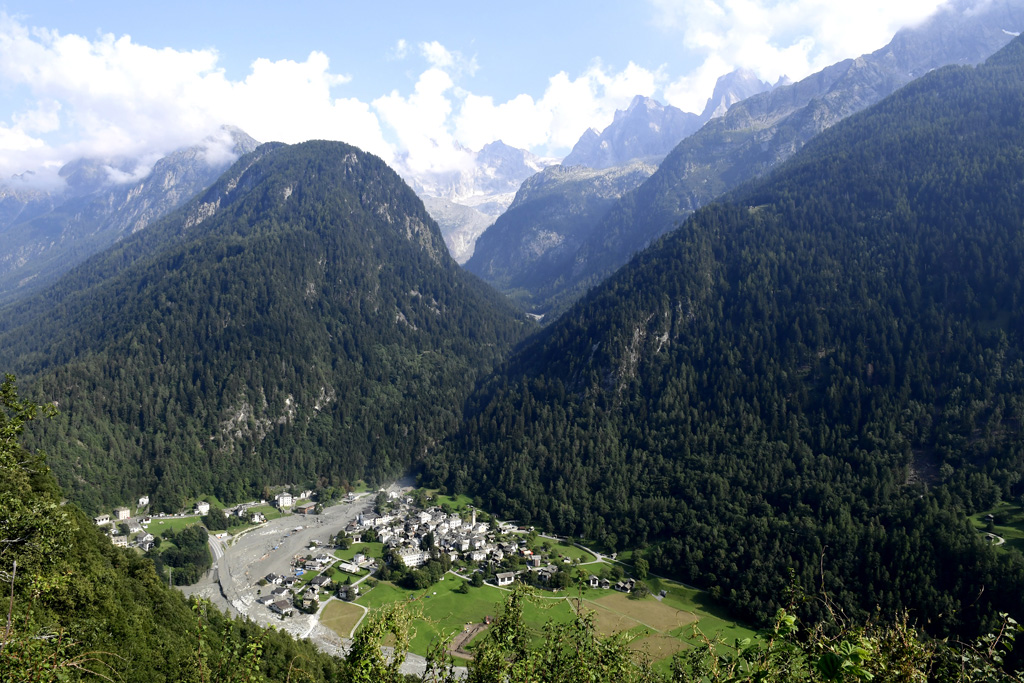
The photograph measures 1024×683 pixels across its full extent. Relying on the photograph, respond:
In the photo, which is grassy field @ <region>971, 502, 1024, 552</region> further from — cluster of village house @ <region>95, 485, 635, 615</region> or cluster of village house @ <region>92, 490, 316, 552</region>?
cluster of village house @ <region>92, 490, 316, 552</region>

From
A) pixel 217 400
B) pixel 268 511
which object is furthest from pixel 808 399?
pixel 217 400

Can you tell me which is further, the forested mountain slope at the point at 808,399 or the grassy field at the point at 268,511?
the grassy field at the point at 268,511

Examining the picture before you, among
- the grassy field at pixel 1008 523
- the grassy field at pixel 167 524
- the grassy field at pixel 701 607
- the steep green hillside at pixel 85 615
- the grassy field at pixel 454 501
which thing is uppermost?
the steep green hillside at pixel 85 615

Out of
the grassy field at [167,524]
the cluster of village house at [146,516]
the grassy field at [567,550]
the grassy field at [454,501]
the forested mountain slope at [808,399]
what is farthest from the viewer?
the grassy field at [454,501]

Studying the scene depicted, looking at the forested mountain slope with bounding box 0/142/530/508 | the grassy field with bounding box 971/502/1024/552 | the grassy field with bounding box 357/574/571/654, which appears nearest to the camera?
the grassy field with bounding box 357/574/571/654

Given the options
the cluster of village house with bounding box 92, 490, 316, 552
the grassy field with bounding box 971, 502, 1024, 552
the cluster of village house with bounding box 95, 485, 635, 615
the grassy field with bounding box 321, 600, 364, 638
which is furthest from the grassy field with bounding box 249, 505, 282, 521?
the grassy field with bounding box 971, 502, 1024, 552

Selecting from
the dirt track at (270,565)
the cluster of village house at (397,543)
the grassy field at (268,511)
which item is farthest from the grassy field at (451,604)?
the grassy field at (268,511)

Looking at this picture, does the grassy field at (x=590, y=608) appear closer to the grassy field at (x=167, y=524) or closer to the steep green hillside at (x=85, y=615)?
the steep green hillside at (x=85, y=615)
